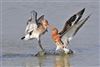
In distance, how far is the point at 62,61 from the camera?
10.9 m

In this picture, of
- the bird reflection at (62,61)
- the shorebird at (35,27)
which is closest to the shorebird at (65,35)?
the shorebird at (35,27)

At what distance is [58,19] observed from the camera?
1452 centimetres

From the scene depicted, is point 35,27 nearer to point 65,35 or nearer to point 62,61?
point 65,35

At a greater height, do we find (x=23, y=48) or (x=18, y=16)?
(x=18, y=16)

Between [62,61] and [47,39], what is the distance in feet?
6.20

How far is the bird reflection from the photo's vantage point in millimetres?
10499

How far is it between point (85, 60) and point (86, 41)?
5.66 feet

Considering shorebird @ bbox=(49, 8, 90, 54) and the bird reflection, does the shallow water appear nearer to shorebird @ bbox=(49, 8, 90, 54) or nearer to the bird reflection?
the bird reflection

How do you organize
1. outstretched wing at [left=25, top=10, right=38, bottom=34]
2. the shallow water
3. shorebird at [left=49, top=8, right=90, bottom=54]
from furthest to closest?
outstretched wing at [left=25, top=10, right=38, bottom=34]
shorebird at [left=49, top=8, right=90, bottom=54]
the shallow water

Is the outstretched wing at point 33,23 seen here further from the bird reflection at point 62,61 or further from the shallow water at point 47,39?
the bird reflection at point 62,61

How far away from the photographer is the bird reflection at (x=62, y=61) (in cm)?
1050

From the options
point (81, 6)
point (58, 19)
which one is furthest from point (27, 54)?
point (81, 6)

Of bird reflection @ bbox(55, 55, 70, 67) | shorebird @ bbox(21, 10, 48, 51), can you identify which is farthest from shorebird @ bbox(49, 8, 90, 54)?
bird reflection @ bbox(55, 55, 70, 67)

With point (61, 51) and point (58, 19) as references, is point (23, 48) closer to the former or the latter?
point (61, 51)
